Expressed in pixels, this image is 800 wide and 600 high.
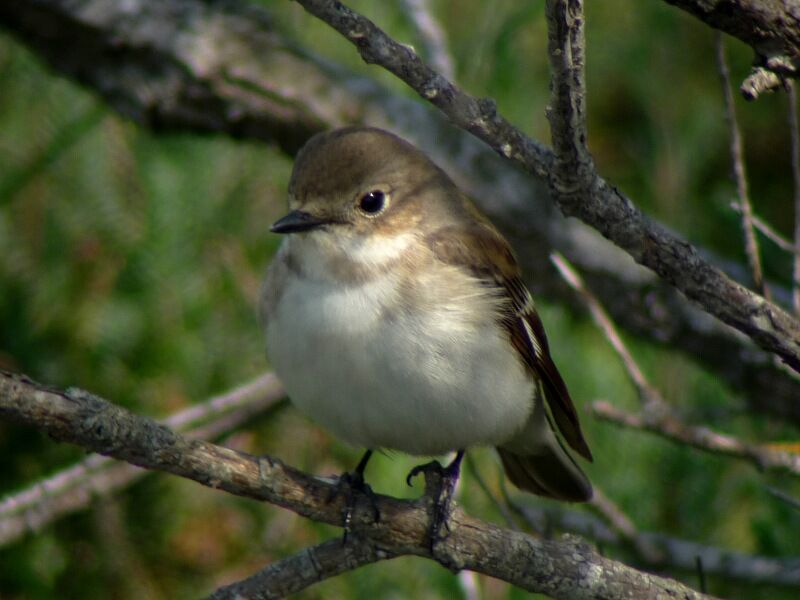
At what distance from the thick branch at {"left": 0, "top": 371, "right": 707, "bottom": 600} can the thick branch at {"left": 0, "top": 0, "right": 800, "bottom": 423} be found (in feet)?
5.39

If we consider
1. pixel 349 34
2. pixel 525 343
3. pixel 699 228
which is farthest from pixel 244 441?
pixel 349 34

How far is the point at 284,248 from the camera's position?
357cm

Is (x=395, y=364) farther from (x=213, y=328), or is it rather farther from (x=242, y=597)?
(x=213, y=328)

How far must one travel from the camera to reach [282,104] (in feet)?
15.1

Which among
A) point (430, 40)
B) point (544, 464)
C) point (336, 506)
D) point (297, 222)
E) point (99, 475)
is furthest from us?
point (430, 40)

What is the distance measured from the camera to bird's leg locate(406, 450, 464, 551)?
282 cm

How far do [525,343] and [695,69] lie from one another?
128 inches

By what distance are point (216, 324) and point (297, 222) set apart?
1.86 meters

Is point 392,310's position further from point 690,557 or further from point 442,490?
point 690,557

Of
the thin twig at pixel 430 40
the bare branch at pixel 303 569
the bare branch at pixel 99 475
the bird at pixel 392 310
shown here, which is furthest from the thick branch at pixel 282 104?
the bare branch at pixel 303 569

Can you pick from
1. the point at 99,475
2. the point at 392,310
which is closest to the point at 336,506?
the point at 392,310

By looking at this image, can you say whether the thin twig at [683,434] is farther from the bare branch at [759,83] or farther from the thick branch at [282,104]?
the thick branch at [282,104]

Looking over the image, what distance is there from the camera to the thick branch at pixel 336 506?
2.24 meters

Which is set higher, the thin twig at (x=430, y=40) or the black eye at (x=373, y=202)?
the black eye at (x=373, y=202)
